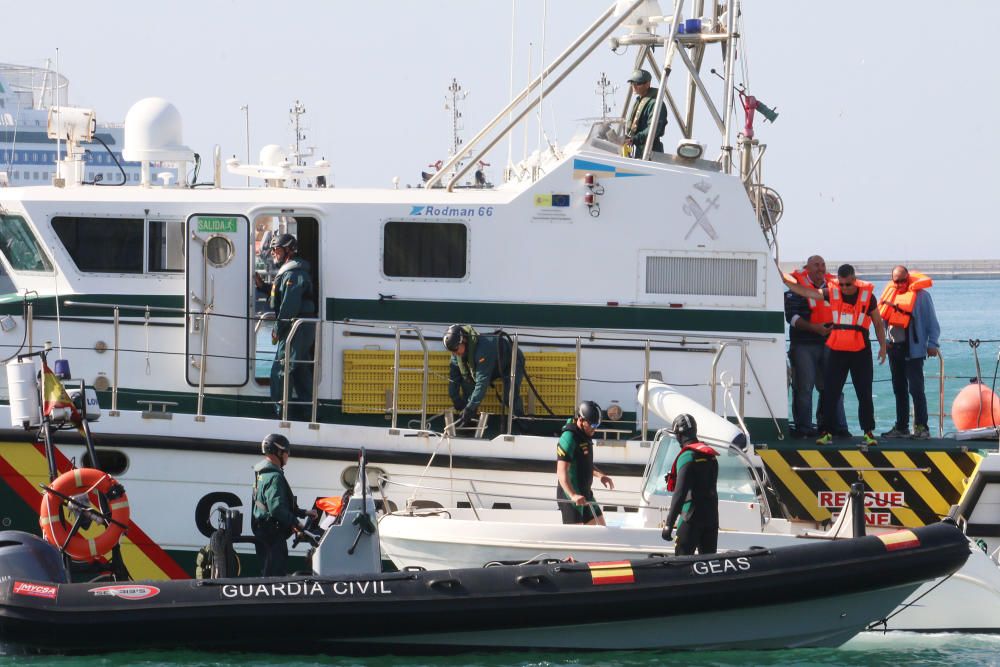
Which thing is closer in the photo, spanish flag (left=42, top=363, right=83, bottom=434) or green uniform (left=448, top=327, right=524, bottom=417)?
spanish flag (left=42, top=363, right=83, bottom=434)

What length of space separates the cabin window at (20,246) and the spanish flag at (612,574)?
4.22 meters

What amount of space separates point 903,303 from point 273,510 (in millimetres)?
Result: 4721

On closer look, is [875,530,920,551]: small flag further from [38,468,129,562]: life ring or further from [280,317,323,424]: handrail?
[38,468,129,562]: life ring

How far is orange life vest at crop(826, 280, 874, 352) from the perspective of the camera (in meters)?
9.27

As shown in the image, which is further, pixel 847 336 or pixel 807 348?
pixel 807 348

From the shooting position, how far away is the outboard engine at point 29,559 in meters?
7.41

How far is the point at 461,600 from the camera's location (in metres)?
7.49

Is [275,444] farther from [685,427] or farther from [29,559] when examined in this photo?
[685,427]

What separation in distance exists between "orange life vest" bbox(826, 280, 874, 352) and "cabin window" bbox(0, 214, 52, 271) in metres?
5.27

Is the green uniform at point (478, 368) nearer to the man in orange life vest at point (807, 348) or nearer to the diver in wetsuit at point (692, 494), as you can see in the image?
the diver in wetsuit at point (692, 494)

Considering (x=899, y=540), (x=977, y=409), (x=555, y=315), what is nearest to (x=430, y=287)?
(x=555, y=315)

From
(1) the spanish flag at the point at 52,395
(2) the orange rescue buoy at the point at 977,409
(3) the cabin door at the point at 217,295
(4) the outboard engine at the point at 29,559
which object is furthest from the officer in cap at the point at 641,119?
(4) the outboard engine at the point at 29,559

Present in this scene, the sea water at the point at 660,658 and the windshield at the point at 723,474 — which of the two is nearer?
the sea water at the point at 660,658

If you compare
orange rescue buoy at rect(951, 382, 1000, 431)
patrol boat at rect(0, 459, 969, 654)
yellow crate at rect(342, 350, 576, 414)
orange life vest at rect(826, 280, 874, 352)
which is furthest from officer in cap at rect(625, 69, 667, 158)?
orange rescue buoy at rect(951, 382, 1000, 431)
